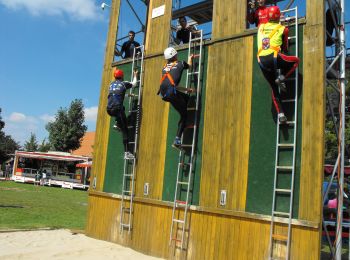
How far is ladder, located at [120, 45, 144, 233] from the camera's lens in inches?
403

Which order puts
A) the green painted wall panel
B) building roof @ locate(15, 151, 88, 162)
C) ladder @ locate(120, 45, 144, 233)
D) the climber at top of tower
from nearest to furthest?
the green painted wall panel < the climber at top of tower < ladder @ locate(120, 45, 144, 233) < building roof @ locate(15, 151, 88, 162)

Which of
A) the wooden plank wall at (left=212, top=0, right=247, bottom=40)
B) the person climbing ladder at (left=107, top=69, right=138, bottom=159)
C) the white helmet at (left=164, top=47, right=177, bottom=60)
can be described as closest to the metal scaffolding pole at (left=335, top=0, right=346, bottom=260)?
the wooden plank wall at (left=212, top=0, right=247, bottom=40)

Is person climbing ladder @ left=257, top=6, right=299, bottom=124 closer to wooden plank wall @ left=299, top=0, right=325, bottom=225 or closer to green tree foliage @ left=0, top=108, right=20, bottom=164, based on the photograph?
wooden plank wall @ left=299, top=0, right=325, bottom=225

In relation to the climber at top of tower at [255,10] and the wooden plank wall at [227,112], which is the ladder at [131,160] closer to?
the wooden plank wall at [227,112]

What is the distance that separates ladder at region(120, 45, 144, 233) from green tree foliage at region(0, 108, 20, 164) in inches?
2265

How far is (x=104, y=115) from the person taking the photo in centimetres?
1174

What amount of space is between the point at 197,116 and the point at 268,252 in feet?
10.9

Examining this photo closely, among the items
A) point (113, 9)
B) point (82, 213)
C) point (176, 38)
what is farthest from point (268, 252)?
point (82, 213)

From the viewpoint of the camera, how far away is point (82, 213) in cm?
1855

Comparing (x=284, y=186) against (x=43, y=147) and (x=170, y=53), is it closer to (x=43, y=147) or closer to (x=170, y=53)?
(x=170, y=53)

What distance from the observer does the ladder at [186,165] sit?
28.9 ft

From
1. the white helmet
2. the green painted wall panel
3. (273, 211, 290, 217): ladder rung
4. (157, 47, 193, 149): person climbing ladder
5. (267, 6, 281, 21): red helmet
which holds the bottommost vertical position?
(273, 211, 290, 217): ladder rung

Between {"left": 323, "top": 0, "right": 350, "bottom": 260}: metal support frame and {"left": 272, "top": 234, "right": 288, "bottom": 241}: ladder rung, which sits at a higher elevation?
{"left": 323, "top": 0, "right": 350, "bottom": 260}: metal support frame

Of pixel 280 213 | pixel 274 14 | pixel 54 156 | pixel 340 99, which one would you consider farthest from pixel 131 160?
pixel 54 156
